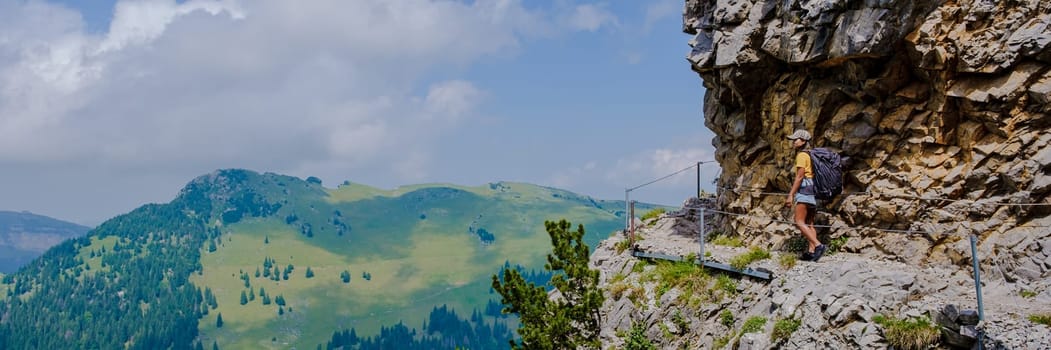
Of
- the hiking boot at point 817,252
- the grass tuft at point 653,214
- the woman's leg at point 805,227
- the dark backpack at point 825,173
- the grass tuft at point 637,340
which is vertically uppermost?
the dark backpack at point 825,173

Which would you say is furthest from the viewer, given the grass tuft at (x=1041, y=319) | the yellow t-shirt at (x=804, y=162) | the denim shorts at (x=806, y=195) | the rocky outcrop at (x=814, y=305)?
the denim shorts at (x=806, y=195)

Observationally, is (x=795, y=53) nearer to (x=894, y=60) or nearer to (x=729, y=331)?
(x=894, y=60)

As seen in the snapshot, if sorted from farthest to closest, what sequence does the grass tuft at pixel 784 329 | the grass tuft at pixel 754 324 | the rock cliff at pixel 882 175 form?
the grass tuft at pixel 754 324 → the grass tuft at pixel 784 329 → the rock cliff at pixel 882 175

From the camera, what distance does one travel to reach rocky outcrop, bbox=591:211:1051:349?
1415 cm

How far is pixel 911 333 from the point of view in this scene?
46.9ft

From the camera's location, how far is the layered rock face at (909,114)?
16.8m

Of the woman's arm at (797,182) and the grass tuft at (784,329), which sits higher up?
the woman's arm at (797,182)

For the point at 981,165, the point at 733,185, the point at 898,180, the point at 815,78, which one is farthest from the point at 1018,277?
the point at 733,185

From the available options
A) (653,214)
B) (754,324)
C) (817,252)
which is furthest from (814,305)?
(653,214)

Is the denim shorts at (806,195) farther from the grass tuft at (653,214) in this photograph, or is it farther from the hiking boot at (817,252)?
the grass tuft at (653,214)

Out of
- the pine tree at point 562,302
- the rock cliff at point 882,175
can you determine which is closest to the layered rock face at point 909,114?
the rock cliff at point 882,175

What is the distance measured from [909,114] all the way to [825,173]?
8.36 ft

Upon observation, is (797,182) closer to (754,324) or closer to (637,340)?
(754,324)

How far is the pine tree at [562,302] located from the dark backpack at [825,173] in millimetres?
7184
